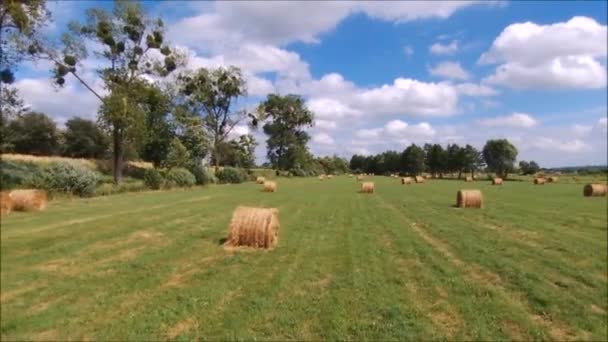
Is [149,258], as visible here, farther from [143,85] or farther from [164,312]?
[143,85]

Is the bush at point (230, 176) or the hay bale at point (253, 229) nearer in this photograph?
the hay bale at point (253, 229)

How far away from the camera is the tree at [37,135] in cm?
4119

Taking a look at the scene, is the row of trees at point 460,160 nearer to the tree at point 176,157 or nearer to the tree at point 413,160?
the tree at point 413,160

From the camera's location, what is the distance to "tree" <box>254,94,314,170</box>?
314 feet

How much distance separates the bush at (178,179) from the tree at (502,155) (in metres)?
82.4

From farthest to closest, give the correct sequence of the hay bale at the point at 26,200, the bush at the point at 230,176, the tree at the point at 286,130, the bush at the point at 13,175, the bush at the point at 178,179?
the tree at the point at 286,130 < the bush at the point at 230,176 < the bush at the point at 178,179 < the bush at the point at 13,175 < the hay bale at the point at 26,200

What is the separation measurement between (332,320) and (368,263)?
3601mm

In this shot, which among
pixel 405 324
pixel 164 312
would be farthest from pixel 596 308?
pixel 164 312

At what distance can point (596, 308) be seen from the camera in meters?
7.40

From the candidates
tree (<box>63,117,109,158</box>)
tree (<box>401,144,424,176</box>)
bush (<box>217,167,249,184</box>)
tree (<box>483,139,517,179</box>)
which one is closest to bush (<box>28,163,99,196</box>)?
bush (<box>217,167,249,184</box>)

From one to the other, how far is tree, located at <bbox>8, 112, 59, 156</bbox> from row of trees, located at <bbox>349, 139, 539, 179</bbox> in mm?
78764

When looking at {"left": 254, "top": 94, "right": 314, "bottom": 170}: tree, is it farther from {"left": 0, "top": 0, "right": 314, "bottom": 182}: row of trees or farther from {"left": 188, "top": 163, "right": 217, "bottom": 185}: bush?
{"left": 188, "top": 163, "right": 217, "bottom": 185}: bush

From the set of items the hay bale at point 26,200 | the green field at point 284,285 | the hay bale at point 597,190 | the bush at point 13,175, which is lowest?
the green field at point 284,285

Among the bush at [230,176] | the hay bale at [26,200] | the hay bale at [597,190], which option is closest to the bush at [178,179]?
the bush at [230,176]
